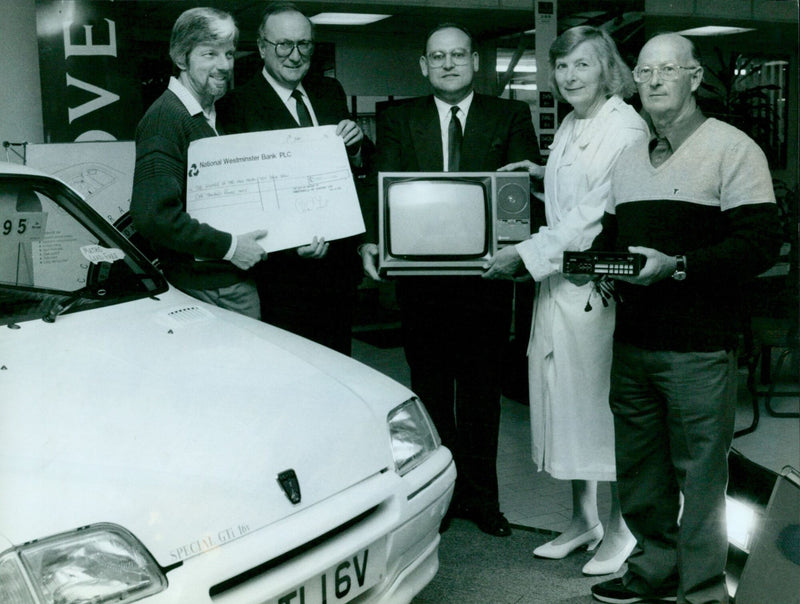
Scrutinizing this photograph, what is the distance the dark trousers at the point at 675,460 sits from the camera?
243cm

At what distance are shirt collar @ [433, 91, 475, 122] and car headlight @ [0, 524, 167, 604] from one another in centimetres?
Result: 210

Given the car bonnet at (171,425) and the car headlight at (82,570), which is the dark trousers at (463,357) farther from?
the car headlight at (82,570)

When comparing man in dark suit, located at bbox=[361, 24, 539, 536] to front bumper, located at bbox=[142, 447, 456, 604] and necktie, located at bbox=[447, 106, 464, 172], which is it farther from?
front bumper, located at bbox=[142, 447, 456, 604]

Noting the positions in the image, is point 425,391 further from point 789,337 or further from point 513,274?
point 789,337

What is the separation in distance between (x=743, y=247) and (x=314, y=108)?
1.65m

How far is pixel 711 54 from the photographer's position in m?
10.7

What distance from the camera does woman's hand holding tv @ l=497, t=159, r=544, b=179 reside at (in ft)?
10.2

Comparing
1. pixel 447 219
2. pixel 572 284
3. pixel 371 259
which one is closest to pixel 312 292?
pixel 371 259

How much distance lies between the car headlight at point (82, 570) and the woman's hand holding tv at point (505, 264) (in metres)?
1.74

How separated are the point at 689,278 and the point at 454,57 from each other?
1.25m

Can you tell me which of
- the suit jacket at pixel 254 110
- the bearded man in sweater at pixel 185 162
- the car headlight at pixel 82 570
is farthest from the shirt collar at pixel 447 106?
the car headlight at pixel 82 570

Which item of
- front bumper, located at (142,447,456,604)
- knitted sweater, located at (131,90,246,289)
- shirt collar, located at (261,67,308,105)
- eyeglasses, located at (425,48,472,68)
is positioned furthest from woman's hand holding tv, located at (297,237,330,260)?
front bumper, located at (142,447,456,604)

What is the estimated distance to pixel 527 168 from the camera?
3.14m

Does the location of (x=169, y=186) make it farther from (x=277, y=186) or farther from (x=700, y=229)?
(x=700, y=229)
